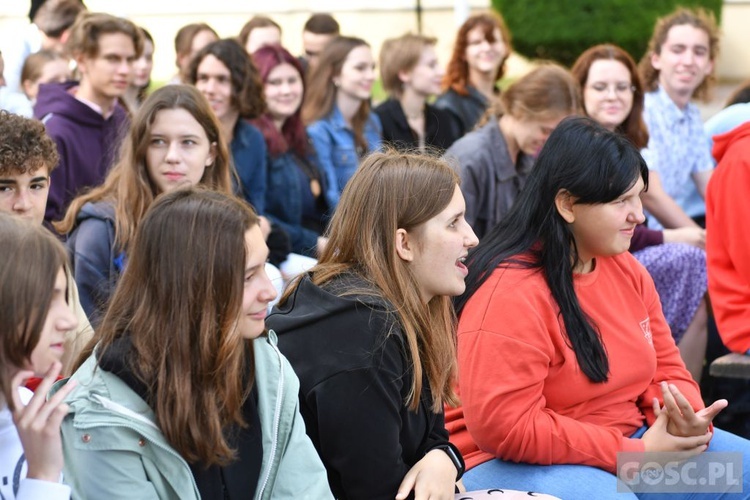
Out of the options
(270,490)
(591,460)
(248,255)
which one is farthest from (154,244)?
(591,460)

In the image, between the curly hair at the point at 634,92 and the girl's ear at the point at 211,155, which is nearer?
the girl's ear at the point at 211,155

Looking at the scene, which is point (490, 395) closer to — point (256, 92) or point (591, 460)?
point (591, 460)

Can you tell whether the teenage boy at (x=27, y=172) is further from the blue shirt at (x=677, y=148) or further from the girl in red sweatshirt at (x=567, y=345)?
the blue shirt at (x=677, y=148)

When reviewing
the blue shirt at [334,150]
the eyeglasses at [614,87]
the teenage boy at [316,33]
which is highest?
the teenage boy at [316,33]

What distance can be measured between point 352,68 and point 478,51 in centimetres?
157

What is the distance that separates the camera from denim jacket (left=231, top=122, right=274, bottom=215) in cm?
541

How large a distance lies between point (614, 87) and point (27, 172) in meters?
3.51

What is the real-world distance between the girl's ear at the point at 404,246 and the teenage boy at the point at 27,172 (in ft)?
3.10

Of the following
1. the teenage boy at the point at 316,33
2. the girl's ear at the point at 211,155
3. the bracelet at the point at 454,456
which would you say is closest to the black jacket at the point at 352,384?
the bracelet at the point at 454,456

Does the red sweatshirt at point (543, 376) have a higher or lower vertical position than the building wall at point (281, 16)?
lower

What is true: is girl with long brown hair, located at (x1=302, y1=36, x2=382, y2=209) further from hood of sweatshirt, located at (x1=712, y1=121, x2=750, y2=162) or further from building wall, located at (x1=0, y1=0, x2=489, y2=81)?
building wall, located at (x1=0, y1=0, x2=489, y2=81)

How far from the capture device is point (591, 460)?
3.00m

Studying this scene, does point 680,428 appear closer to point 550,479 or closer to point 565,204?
point 550,479

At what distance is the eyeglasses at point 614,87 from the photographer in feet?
18.4
